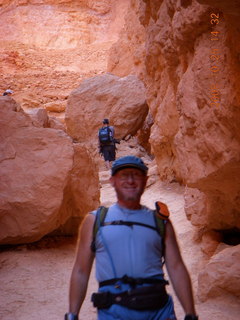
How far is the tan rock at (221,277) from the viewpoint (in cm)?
384

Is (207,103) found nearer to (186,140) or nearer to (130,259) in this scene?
(186,140)

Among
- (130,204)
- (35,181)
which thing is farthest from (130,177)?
(35,181)

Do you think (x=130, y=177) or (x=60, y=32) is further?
(x=60, y=32)

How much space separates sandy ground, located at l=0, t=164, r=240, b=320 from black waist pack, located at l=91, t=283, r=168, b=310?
1.87 meters

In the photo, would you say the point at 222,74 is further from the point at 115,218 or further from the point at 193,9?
the point at 115,218

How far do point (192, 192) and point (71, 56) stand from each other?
29546 millimetres

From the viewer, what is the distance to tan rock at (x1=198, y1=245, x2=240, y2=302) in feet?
12.6

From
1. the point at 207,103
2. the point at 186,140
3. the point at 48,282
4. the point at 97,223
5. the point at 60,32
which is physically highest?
the point at 60,32

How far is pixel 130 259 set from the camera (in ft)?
6.43

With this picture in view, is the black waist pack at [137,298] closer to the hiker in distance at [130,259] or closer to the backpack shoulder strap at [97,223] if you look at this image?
the hiker in distance at [130,259]

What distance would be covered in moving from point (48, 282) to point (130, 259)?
2852mm

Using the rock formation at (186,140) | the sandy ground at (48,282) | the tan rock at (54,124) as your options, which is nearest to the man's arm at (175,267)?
the rock formation at (186,140)

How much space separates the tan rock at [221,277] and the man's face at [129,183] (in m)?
2.14

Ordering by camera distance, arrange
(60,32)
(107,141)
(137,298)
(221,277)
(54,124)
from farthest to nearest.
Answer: (60,32), (107,141), (54,124), (221,277), (137,298)
